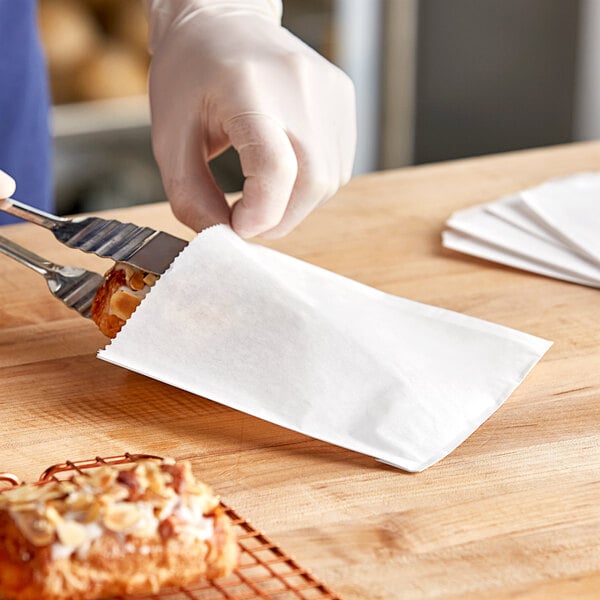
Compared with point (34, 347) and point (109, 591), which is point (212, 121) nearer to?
point (34, 347)

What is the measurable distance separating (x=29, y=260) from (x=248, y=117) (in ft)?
0.76

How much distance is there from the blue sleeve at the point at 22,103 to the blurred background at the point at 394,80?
0.99 meters

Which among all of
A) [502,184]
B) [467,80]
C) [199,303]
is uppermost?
[199,303]

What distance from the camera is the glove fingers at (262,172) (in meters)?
0.96

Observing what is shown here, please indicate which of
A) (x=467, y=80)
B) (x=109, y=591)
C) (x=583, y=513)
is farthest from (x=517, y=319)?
(x=467, y=80)

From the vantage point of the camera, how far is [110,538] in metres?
0.57

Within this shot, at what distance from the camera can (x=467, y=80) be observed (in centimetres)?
277

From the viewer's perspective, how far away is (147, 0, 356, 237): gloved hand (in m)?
0.97

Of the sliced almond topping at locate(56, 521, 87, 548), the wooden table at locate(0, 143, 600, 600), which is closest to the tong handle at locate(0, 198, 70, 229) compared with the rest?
the wooden table at locate(0, 143, 600, 600)

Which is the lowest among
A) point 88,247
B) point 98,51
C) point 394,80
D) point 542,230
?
point 394,80

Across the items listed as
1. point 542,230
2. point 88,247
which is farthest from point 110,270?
point 542,230

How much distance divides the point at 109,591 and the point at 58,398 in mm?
307

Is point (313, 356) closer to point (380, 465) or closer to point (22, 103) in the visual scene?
point (380, 465)

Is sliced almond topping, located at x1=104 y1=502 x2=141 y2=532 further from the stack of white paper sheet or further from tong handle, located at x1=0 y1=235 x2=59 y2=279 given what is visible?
the stack of white paper sheet
